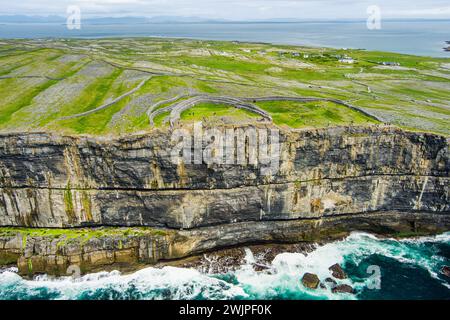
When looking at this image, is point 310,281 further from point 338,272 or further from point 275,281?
point 338,272

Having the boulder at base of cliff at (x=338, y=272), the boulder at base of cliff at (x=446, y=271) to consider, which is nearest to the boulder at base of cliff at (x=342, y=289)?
the boulder at base of cliff at (x=338, y=272)

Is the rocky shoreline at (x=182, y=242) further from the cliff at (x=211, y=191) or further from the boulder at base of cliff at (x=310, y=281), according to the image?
the boulder at base of cliff at (x=310, y=281)

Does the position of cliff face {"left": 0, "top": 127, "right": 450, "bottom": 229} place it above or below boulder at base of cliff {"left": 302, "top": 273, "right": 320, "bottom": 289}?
above

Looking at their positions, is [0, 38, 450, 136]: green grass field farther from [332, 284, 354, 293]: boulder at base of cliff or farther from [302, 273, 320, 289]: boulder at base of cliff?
[332, 284, 354, 293]: boulder at base of cliff

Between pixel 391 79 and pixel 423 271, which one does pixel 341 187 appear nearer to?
pixel 423 271

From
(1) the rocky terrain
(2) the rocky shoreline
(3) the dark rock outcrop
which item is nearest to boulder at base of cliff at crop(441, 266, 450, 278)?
(2) the rocky shoreline

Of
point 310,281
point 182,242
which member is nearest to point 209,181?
point 182,242
